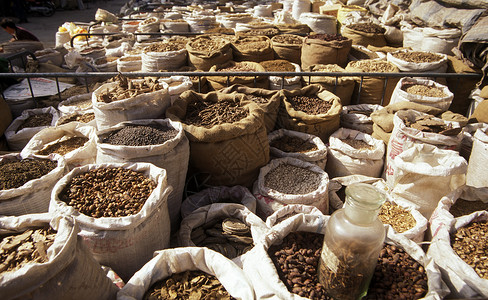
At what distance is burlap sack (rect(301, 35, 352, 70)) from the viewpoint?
13.0 ft

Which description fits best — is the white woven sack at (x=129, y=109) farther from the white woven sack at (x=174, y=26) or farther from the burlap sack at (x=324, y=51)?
the white woven sack at (x=174, y=26)

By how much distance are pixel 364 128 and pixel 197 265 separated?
2.33m

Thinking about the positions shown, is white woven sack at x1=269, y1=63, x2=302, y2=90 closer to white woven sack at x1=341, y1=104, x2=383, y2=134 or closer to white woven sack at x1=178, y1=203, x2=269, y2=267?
white woven sack at x1=341, y1=104, x2=383, y2=134

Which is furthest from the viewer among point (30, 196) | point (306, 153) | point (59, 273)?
point (306, 153)

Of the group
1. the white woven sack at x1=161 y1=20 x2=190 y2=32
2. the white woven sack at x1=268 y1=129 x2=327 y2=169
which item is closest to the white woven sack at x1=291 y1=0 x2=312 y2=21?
the white woven sack at x1=161 y1=20 x2=190 y2=32

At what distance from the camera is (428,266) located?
1286 millimetres

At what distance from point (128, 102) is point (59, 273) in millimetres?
1366

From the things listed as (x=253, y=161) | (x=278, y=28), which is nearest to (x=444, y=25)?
(x=278, y=28)

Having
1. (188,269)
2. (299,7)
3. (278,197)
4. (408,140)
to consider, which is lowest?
(278,197)

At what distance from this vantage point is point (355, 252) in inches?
40.8

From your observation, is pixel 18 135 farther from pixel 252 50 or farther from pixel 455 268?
pixel 455 268

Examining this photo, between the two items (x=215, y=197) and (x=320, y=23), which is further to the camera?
(x=320, y=23)

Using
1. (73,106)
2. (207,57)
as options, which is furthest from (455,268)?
(73,106)

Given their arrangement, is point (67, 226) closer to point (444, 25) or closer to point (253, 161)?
point (253, 161)
